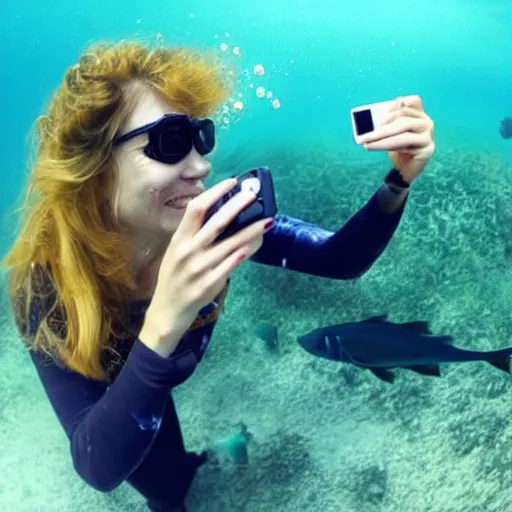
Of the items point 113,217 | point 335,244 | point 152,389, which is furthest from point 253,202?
point 335,244

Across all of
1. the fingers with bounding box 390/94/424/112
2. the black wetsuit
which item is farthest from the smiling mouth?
the fingers with bounding box 390/94/424/112

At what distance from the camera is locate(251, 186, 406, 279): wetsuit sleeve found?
1.81m

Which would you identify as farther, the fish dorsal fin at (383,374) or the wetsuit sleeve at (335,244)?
the fish dorsal fin at (383,374)

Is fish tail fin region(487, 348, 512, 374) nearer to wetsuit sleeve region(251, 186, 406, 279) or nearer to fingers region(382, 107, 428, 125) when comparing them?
wetsuit sleeve region(251, 186, 406, 279)

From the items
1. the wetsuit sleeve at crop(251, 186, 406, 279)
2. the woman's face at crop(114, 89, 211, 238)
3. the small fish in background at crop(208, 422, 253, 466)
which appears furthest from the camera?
the small fish in background at crop(208, 422, 253, 466)

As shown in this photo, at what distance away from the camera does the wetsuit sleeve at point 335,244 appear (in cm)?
181

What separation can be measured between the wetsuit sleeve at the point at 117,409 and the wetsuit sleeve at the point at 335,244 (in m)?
0.83

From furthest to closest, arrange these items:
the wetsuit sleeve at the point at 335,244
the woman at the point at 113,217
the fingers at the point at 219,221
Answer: the wetsuit sleeve at the point at 335,244 → the woman at the point at 113,217 → the fingers at the point at 219,221

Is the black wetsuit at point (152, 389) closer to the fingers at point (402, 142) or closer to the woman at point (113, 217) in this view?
the woman at point (113, 217)

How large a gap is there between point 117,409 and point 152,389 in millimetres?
113

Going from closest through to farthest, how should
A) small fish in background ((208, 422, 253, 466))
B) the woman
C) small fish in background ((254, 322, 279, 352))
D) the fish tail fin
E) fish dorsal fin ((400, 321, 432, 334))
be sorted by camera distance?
the woman, the fish tail fin, fish dorsal fin ((400, 321, 432, 334)), small fish in background ((208, 422, 253, 466)), small fish in background ((254, 322, 279, 352))

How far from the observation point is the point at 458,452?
2287 mm

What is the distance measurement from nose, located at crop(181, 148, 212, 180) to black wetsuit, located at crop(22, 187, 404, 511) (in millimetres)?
423

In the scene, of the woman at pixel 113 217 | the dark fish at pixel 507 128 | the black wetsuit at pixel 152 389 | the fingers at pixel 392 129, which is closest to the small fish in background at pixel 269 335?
the black wetsuit at pixel 152 389
